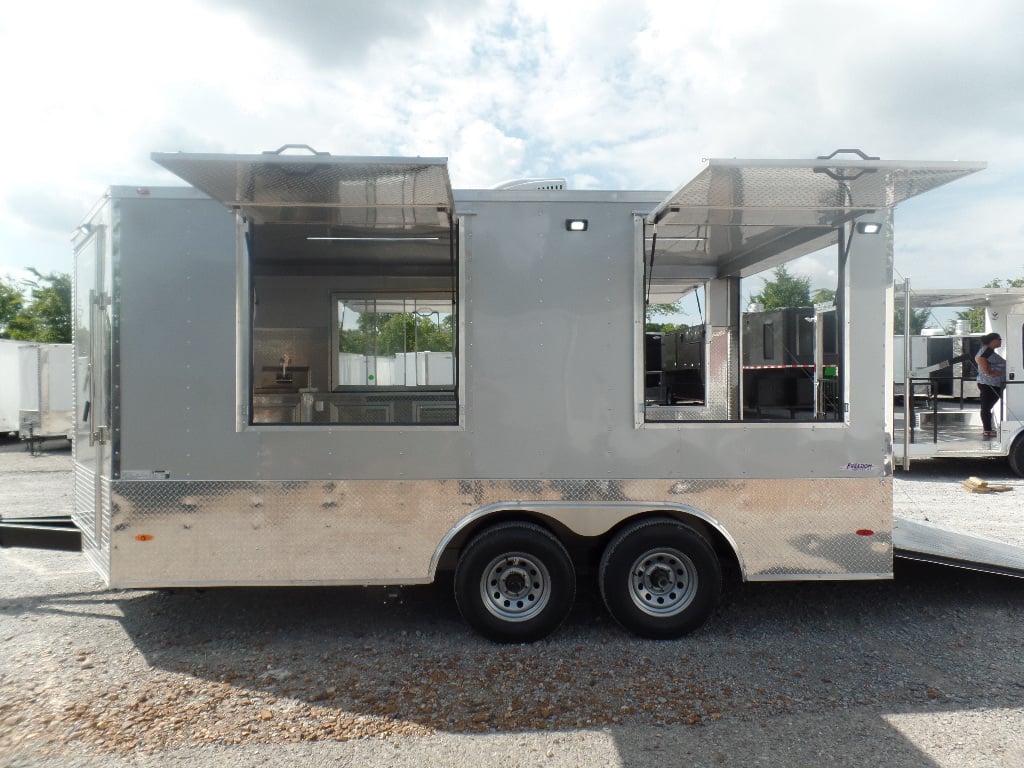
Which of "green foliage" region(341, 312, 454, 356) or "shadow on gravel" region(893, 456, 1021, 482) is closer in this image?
"green foliage" region(341, 312, 454, 356)

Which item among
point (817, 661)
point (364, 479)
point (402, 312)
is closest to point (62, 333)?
point (402, 312)

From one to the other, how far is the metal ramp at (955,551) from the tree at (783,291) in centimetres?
202

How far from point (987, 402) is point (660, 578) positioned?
8467 mm

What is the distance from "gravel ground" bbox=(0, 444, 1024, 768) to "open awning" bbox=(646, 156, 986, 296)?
249cm

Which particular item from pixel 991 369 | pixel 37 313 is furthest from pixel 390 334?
pixel 37 313

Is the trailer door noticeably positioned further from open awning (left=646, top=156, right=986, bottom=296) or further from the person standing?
the person standing

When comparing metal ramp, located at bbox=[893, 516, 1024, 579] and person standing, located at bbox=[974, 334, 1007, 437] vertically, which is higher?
person standing, located at bbox=[974, 334, 1007, 437]

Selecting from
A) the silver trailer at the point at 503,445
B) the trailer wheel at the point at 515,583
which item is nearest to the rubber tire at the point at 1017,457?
the silver trailer at the point at 503,445

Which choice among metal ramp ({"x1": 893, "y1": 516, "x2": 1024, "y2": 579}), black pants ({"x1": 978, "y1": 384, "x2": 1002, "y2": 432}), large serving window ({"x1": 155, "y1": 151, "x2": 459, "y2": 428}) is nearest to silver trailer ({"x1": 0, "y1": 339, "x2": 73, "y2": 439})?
large serving window ({"x1": 155, "y1": 151, "x2": 459, "y2": 428})

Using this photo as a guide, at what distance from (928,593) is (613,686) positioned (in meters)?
2.70

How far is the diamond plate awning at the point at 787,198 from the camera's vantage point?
3307mm

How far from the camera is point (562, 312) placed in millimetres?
3980

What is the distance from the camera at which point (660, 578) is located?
4039mm

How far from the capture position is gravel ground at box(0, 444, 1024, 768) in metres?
2.95
